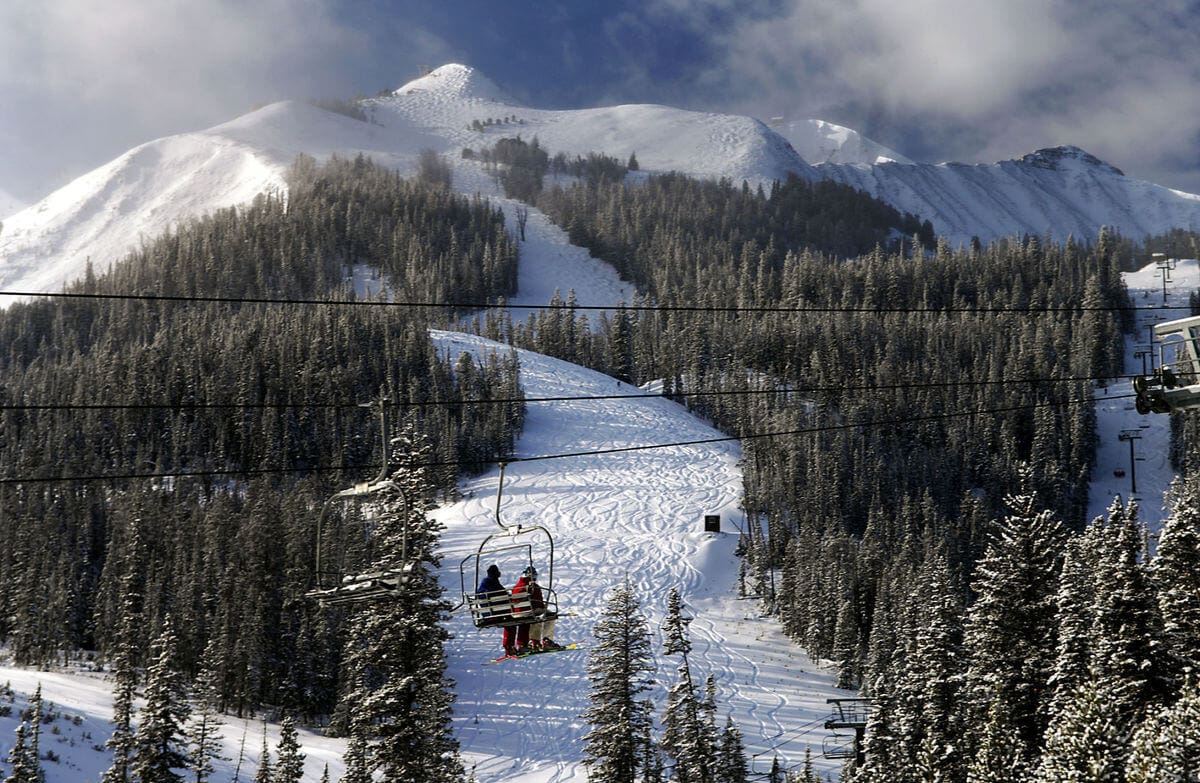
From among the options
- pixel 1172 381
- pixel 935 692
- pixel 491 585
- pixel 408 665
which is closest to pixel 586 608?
pixel 935 692

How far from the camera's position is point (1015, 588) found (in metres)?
30.4

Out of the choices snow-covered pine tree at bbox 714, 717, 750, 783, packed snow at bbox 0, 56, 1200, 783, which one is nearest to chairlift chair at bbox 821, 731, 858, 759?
packed snow at bbox 0, 56, 1200, 783

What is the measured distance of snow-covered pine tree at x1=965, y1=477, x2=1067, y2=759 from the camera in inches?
1164

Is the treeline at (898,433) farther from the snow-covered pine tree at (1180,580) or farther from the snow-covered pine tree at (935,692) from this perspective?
the snow-covered pine tree at (1180,580)

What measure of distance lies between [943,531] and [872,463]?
20.6 m

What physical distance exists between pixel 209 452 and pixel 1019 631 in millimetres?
111130

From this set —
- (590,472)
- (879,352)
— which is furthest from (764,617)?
(879,352)

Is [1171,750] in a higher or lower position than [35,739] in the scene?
higher

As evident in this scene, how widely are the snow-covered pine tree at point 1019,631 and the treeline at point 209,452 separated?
1113 inches

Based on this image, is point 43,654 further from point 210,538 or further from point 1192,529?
point 1192,529

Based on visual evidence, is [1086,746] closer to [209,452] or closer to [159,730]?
[159,730]

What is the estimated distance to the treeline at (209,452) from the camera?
6944 centimetres

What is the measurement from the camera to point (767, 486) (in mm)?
101938

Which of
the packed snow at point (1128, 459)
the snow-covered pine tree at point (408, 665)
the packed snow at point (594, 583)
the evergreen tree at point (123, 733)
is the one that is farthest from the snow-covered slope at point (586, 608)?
the packed snow at point (1128, 459)
